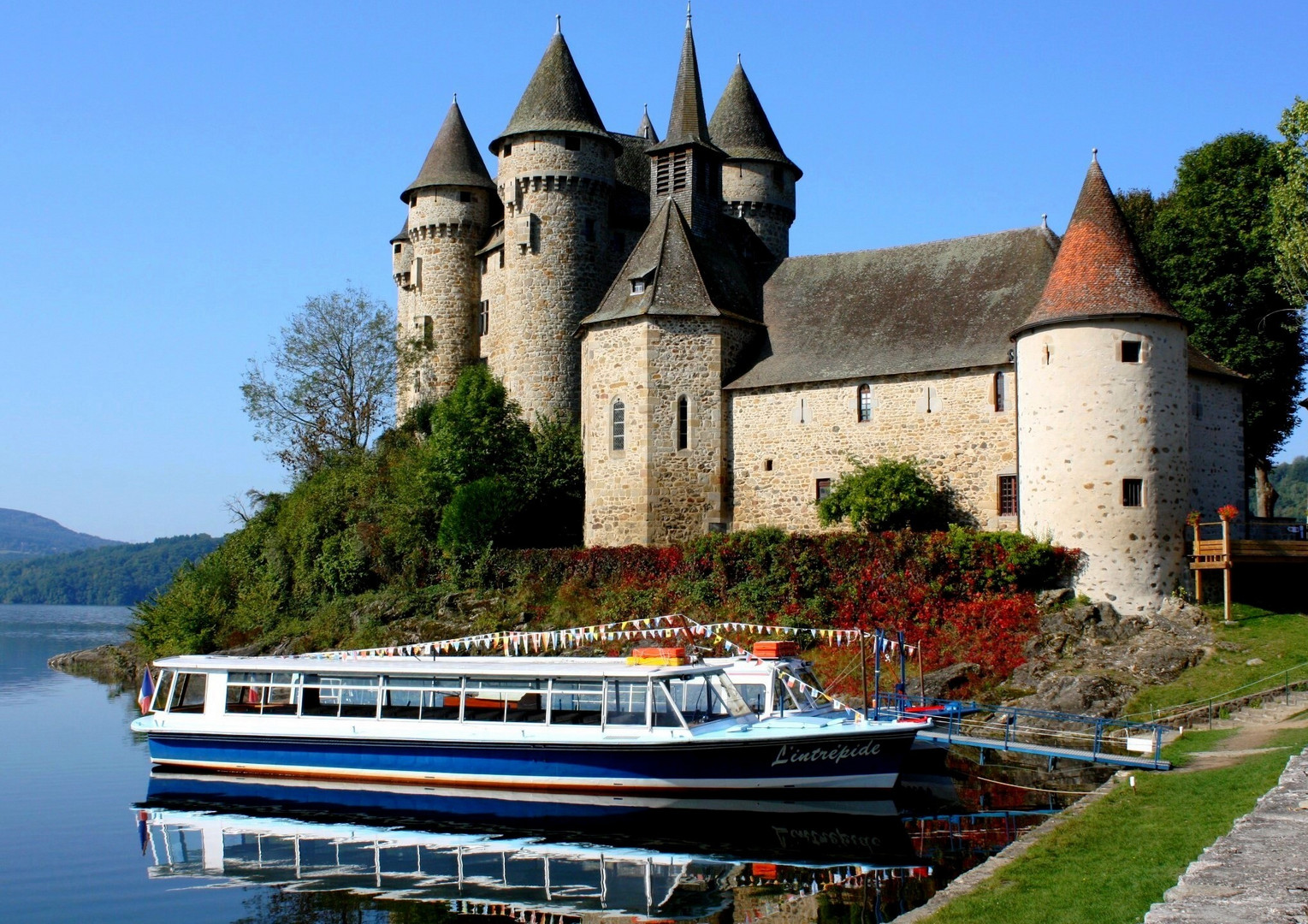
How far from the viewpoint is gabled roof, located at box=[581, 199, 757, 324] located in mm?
41406

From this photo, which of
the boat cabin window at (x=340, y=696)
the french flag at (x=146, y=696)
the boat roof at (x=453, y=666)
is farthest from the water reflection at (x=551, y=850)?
the french flag at (x=146, y=696)

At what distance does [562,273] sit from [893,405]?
15648 millimetres

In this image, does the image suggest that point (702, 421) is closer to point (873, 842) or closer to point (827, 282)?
point (827, 282)

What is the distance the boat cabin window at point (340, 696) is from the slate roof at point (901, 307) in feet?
61.9

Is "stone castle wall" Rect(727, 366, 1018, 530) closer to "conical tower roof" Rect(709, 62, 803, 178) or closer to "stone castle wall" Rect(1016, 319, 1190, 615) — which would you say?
A: "stone castle wall" Rect(1016, 319, 1190, 615)

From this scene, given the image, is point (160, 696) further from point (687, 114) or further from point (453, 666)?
point (687, 114)

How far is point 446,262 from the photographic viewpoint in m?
53.7

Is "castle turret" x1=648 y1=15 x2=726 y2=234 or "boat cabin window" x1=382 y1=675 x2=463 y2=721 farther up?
"castle turret" x1=648 y1=15 x2=726 y2=234

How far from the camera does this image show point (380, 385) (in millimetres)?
56031

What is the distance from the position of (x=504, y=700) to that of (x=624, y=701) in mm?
2753

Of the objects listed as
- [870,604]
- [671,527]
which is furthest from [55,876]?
[671,527]

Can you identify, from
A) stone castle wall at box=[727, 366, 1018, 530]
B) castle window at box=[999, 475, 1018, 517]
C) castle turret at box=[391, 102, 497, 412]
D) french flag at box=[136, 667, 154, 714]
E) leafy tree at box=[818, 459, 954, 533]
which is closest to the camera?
french flag at box=[136, 667, 154, 714]

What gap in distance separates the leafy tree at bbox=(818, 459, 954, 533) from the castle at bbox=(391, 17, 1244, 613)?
27.7 inches

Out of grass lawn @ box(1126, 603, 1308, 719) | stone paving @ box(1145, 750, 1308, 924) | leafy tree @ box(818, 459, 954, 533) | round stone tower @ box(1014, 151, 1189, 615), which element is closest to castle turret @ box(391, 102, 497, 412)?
leafy tree @ box(818, 459, 954, 533)
